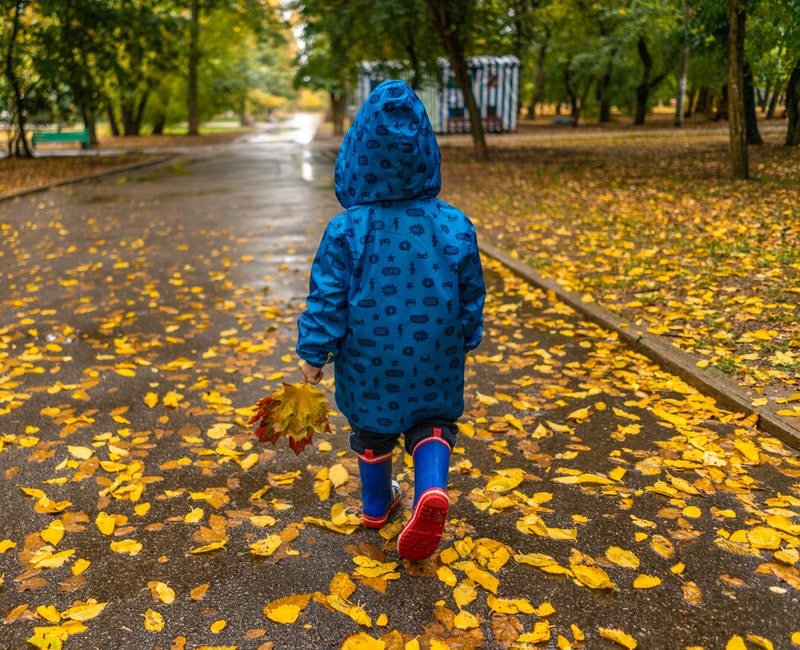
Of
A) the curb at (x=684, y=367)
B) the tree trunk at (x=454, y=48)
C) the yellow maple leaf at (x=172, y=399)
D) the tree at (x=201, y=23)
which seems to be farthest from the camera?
the tree at (x=201, y=23)

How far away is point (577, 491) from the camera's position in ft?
10.4

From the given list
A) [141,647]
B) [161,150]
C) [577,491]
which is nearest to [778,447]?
[577,491]

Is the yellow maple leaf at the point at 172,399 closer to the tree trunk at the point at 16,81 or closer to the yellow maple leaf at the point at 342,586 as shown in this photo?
the yellow maple leaf at the point at 342,586

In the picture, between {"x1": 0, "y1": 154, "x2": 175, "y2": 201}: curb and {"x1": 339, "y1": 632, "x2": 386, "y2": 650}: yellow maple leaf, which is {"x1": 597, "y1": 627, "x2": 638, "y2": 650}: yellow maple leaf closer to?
{"x1": 339, "y1": 632, "x2": 386, "y2": 650}: yellow maple leaf

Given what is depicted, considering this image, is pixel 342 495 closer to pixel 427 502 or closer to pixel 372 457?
pixel 372 457

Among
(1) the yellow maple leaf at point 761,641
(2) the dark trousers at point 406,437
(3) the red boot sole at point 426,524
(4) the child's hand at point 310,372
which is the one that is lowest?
(1) the yellow maple leaf at point 761,641

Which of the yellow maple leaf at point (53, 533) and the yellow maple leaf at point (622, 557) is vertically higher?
the yellow maple leaf at point (53, 533)

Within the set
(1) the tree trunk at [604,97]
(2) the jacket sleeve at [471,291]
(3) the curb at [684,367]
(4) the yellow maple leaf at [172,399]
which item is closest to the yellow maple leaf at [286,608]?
(2) the jacket sleeve at [471,291]

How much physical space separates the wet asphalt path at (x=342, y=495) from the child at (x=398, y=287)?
0.46m

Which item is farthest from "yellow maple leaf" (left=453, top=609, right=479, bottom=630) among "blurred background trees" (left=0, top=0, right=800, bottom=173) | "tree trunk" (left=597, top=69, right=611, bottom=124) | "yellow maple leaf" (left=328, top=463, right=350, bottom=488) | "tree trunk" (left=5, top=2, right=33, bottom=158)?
"tree trunk" (left=597, top=69, right=611, bottom=124)

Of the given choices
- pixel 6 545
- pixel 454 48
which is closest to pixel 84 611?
pixel 6 545

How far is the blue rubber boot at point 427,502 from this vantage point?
2316 mm

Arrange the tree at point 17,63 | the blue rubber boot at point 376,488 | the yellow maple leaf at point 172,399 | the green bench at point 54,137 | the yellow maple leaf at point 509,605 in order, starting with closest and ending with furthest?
the yellow maple leaf at point 509,605
the blue rubber boot at point 376,488
the yellow maple leaf at point 172,399
the tree at point 17,63
the green bench at point 54,137

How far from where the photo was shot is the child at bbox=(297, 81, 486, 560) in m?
2.31
